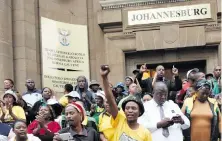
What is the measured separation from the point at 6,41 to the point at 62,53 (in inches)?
78.7

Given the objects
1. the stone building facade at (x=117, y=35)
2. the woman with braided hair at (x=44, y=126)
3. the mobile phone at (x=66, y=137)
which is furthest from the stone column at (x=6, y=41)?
the mobile phone at (x=66, y=137)

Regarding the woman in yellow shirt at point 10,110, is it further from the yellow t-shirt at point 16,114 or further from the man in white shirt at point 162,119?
the man in white shirt at point 162,119

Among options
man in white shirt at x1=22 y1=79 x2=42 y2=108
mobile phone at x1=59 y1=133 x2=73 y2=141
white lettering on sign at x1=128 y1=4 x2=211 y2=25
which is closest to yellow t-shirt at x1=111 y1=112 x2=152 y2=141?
mobile phone at x1=59 y1=133 x2=73 y2=141

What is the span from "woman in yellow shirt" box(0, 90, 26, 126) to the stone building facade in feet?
19.0

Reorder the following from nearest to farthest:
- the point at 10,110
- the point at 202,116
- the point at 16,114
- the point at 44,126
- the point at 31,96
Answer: the point at 44,126
the point at 202,116
the point at 10,110
the point at 16,114
the point at 31,96

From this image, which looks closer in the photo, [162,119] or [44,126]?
[162,119]

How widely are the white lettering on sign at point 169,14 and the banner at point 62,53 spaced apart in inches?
65.0

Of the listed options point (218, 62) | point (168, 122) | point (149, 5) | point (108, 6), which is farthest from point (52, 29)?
point (168, 122)

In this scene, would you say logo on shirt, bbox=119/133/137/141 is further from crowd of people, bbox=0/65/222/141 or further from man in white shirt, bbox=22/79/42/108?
man in white shirt, bbox=22/79/42/108

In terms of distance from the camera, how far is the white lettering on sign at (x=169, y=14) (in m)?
16.6

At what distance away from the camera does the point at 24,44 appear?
15969 millimetres

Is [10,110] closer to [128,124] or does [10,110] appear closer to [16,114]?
[16,114]

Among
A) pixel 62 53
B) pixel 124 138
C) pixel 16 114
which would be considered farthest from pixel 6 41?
pixel 124 138

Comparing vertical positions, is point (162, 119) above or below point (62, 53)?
below
